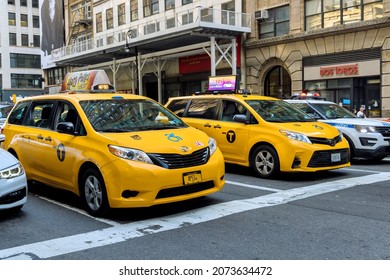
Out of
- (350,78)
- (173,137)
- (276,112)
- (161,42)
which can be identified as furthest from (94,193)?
(161,42)

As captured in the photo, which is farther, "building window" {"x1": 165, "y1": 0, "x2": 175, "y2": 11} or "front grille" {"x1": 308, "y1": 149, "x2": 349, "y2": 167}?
"building window" {"x1": 165, "y1": 0, "x2": 175, "y2": 11}

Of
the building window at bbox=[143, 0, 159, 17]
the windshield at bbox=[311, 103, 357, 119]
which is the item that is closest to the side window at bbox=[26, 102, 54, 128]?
the windshield at bbox=[311, 103, 357, 119]

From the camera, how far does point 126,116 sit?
6805 mm

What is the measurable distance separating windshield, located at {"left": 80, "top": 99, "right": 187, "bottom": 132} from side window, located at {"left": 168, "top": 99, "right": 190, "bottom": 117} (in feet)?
11.3

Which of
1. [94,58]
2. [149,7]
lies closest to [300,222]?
[149,7]

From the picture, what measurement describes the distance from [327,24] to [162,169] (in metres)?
20.1

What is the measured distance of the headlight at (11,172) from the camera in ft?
19.1

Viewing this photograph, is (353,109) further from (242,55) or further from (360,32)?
(242,55)

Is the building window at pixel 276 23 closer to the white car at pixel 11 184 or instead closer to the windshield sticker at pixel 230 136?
the windshield sticker at pixel 230 136

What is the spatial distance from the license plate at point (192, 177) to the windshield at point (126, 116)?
3.43ft

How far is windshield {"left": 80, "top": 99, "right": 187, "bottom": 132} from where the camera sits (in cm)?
649

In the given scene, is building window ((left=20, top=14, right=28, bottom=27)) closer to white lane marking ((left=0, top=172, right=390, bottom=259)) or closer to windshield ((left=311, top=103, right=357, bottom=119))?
windshield ((left=311, top=103, right=357, bottom=119))

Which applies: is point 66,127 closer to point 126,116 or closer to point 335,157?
point 126,116

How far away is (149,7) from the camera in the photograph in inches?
1319
